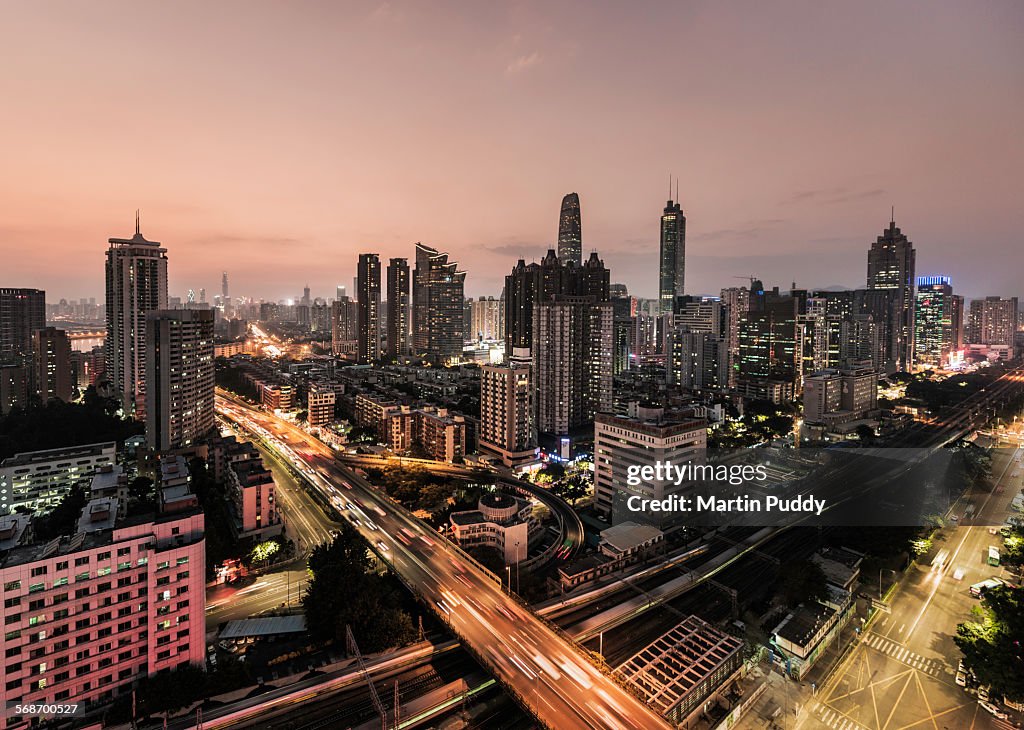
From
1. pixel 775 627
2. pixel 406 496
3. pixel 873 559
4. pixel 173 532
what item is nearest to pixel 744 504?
pixel 873 559

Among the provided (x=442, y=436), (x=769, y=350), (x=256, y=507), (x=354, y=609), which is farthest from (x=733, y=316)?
(x=354, y=609)

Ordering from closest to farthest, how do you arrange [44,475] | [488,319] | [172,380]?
[44,475], [172,380], [488,319]

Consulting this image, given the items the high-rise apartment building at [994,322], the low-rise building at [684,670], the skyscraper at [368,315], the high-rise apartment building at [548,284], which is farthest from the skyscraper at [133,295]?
the high-rise apartment building at [994,322]

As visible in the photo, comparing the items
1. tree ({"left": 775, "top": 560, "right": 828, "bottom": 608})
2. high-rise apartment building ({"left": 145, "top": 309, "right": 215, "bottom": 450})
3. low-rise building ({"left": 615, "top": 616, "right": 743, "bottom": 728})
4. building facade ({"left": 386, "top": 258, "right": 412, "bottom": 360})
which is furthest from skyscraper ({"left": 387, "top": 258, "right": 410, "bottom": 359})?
low-rise building ({"left": 615, "top": 616, "right": 743, "bottom": 728})

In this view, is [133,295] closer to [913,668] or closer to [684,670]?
[684,670]

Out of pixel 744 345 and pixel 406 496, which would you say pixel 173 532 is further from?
pixel 744 345

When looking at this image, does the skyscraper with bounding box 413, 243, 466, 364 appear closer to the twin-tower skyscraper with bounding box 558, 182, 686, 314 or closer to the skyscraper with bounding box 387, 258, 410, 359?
the skyscraper with bounding box 387, 258, 410, 359
